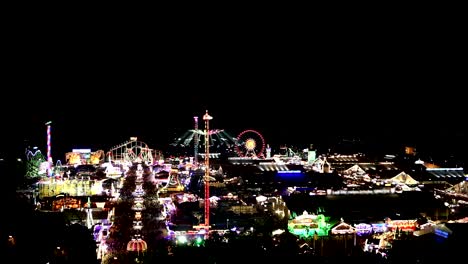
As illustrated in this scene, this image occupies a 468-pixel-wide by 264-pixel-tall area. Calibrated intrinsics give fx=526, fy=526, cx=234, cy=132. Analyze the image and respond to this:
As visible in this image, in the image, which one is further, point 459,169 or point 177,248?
point 459,169

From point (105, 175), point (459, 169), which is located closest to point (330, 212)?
point (459, 169)

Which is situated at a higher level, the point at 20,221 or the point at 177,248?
the point at 20,221

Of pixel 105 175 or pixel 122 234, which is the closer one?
pixel 122 234

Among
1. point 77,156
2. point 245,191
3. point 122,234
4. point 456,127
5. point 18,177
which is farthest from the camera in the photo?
point 456,127

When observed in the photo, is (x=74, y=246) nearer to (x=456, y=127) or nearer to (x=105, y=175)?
(x=105, y=175)

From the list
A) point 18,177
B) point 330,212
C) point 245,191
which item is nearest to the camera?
point 330,212

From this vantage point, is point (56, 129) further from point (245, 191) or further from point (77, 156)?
point (245, 191)

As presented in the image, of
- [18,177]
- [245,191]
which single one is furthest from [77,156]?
[245,191]

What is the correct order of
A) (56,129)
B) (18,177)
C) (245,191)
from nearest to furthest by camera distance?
1. (245,191)
2. (18,177)
3. (56,129)

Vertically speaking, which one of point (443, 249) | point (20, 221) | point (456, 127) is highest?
point (456, 127)
